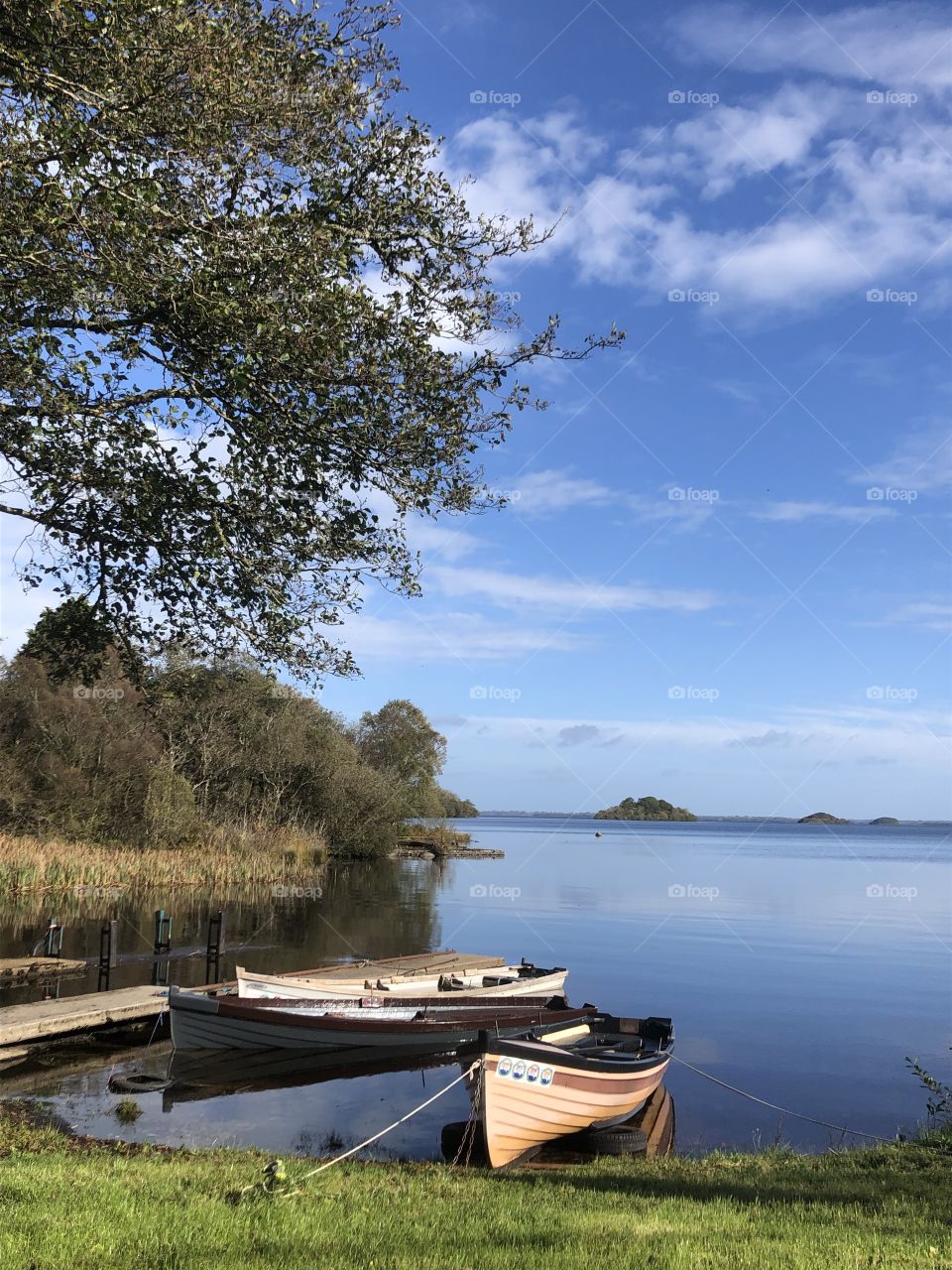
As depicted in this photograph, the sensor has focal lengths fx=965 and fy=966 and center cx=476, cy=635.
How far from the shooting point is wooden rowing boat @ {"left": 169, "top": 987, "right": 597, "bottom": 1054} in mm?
15547

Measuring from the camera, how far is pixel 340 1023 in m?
15.8

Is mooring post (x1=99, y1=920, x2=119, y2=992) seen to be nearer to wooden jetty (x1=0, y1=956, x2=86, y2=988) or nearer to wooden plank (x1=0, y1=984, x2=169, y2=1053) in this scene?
wooden jetty (x1=0, y1=956, x2=86, y2=988)

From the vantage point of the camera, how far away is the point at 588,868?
7588cm

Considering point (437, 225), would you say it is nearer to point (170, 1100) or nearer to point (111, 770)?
point (170, 1100)

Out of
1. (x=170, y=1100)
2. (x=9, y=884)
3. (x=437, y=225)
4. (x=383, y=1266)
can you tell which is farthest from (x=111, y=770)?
(x=383, y=1266)

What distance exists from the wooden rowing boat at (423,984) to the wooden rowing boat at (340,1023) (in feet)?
2.05

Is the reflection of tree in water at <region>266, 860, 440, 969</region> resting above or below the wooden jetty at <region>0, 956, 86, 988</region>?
below

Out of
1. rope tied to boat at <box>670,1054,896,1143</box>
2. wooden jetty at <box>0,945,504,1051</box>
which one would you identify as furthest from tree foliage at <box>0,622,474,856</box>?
rope tied to boat at <box>670,1054,896,1143</box>

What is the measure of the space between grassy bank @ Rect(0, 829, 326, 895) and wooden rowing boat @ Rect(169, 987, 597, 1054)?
1847 centimetres

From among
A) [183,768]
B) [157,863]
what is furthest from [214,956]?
Answer: [183,768]

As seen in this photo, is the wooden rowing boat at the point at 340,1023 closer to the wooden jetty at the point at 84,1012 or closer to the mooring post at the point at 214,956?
the wooden jetty at the point at 84,1012

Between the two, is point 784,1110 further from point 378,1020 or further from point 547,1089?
point 378,1020

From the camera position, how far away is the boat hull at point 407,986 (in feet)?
55.4

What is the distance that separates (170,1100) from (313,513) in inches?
346
